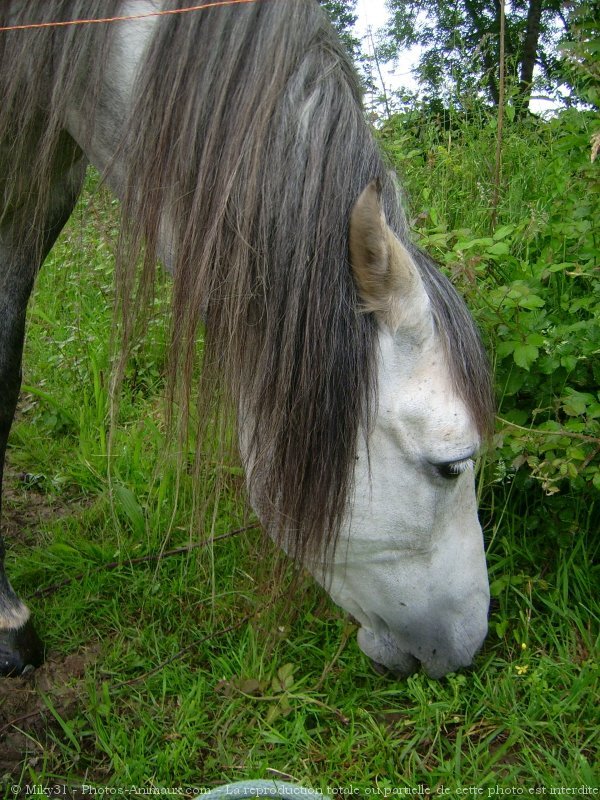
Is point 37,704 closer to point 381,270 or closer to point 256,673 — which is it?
point 256,673

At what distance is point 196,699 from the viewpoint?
6.15 ft

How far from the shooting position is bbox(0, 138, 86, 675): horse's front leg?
6.16ft

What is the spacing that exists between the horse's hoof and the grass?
0.08 meters

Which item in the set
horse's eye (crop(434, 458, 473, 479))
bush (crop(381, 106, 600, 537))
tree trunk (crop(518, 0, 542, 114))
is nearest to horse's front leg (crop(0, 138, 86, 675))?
bush (crop(381, 106, 600, 537))

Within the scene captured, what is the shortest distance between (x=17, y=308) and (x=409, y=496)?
4.66 feet

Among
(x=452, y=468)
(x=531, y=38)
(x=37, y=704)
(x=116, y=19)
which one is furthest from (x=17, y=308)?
(x=531, y=38)

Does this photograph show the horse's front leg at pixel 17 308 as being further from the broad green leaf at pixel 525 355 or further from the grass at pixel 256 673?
the broad green leaf at pixel 525 355

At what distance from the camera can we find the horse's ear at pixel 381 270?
46.0 inches

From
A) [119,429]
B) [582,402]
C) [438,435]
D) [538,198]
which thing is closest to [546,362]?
[582,402]

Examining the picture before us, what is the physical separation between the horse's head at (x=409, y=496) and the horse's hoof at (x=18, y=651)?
3.41ft

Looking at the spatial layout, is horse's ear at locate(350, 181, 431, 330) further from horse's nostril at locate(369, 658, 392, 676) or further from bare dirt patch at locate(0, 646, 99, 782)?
bare dirt patch at locate(0, 646, 99, 782)

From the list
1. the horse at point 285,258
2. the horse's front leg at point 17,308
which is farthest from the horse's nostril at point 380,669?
the horse's front leg at point 17,308

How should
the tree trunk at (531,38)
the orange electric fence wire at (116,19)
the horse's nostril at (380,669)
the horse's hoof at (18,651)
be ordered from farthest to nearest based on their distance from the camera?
→ 1. the tree trunk at (531,38)
2. the horse's hoof at (18,651)
3. the horse's nostril at (380,669)
4. the orange electric fence wire at (116,19)

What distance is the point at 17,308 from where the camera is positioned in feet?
6.95
